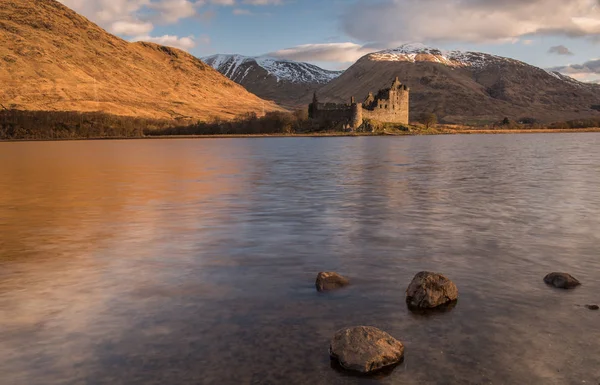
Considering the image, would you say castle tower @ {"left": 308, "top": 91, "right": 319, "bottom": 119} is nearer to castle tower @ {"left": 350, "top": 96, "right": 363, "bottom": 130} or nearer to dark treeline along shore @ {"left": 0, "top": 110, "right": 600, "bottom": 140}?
dark treeline along shore @ {"left": 0, "top": 110, "right": 600, "bottom": 140}

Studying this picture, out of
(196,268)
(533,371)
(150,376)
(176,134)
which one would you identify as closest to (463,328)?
(533,371)

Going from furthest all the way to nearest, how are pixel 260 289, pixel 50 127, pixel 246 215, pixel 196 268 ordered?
pixel 50 127, pixel 246 215, pixel 196 268, pixel 260 289

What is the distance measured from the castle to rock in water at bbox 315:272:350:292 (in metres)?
139

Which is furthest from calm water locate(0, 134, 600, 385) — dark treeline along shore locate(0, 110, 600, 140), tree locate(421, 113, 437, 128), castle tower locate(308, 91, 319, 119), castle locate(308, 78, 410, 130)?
tree locate(421, 113, 437, 128)

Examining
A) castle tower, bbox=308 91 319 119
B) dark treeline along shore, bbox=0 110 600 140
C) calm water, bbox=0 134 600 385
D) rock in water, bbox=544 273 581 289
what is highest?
castle tower, bbox=308 91 319 119

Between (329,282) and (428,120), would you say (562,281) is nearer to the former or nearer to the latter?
(329,282)

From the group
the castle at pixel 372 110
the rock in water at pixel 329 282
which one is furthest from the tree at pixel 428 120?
the rock in water at pixel 329 282

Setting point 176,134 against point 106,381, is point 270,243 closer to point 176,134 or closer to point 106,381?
point 106,381

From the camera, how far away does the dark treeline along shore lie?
16538 cm

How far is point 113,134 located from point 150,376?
7513 inches

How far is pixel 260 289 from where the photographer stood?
11539mm

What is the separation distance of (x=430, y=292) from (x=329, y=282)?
233cm

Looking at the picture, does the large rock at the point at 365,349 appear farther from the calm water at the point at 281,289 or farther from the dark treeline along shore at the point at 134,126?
the dark treeline along shore at the point at 134,126

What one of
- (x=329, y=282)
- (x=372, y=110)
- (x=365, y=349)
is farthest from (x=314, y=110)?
(x=365, y=349)
